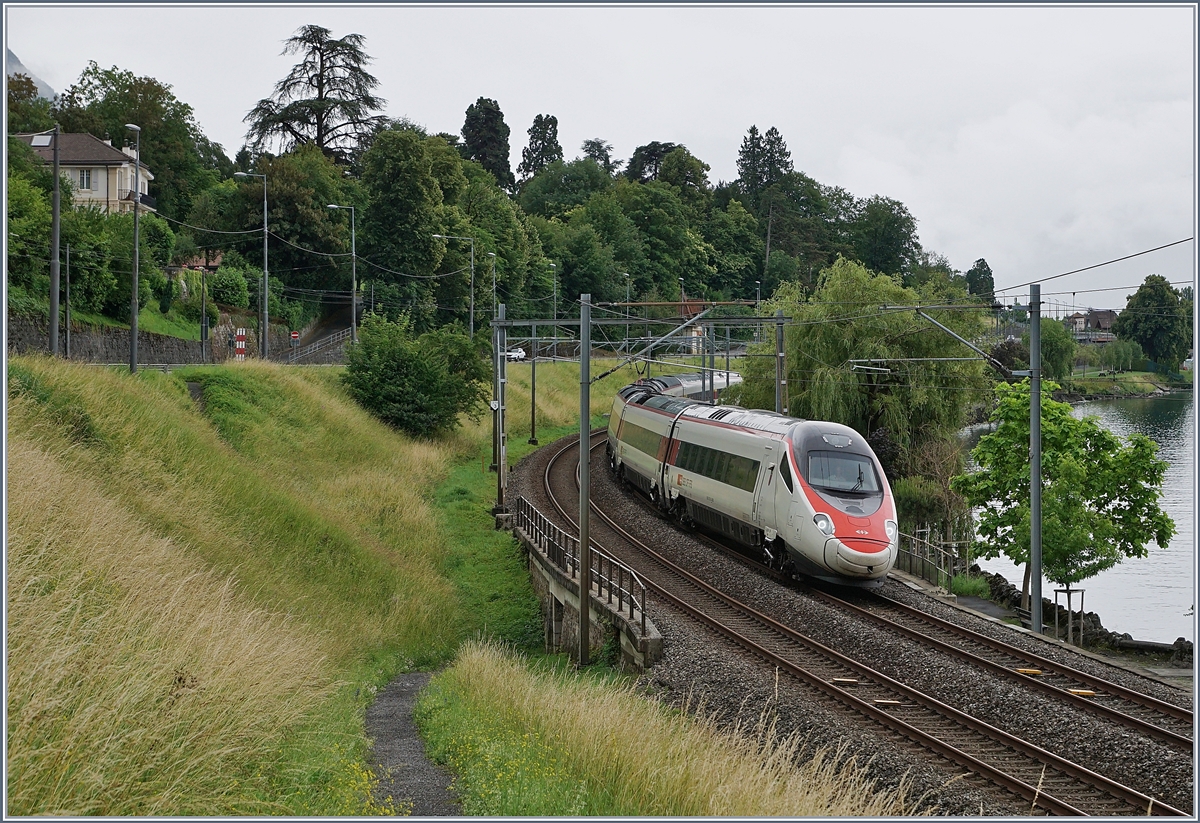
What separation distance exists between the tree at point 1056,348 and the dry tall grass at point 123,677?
4986 centimetres

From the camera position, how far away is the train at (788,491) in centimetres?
1877

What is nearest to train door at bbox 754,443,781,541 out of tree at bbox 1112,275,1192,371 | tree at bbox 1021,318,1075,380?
tree at bbox 1021,318,1075,380

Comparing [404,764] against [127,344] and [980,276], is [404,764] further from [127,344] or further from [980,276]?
[980,276]

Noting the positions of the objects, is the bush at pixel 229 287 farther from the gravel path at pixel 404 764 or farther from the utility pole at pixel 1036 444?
the utility pole at pixel 1036 444

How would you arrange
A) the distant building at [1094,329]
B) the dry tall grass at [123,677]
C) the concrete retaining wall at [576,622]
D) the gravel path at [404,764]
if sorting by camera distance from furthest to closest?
1. the distant building at [1094,329]
2. the concrete retaining wall at [576,622]
3. the gravel path at [404,764]
4. the dry tall grass at [123,677]

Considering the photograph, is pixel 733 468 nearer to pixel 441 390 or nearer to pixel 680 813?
pixel 680 813

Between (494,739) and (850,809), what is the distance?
377cm

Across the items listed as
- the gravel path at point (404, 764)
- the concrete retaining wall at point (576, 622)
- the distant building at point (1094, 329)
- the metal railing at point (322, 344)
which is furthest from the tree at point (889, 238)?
the gravel path at point (404, 764)

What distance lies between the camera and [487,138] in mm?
122188

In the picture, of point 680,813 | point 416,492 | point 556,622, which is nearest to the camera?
point 680,813

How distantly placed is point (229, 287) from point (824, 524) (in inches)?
1659

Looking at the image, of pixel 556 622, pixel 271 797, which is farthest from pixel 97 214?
pixel 271 797

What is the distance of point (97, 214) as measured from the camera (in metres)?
45.3

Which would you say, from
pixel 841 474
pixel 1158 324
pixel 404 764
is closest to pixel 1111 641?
pixel 841 474
